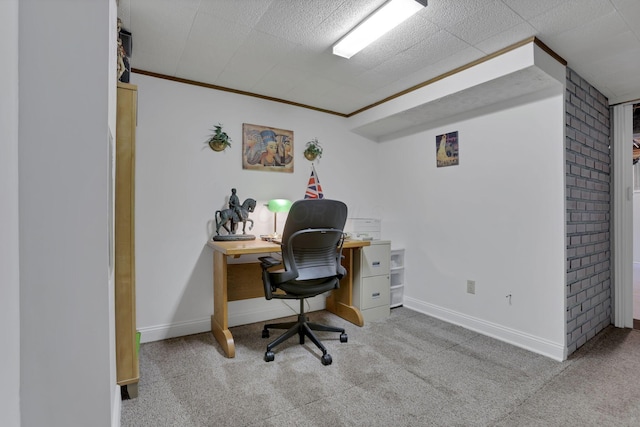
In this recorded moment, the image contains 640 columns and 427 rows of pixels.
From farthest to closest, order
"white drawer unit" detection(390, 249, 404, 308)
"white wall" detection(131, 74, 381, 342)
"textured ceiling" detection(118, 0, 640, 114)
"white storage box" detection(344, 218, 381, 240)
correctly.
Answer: "white storage box" detection(344, 218, 381, 240) → "white drawer unit" detection(390, 249, 404, 308) → "white wall" detection(131, 74, 381, 342) → "textured ceiling" detection(118, 0, 640, 114)

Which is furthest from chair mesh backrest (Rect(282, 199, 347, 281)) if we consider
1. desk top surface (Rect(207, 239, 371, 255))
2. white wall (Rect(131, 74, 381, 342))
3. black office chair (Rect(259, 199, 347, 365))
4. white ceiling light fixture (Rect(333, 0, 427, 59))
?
white ceiling light fixture (Rect(333, 0, 427, 59))

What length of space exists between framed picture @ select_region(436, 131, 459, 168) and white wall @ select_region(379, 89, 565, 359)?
0.05 meters

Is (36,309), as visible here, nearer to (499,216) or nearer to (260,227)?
A: (260,227)

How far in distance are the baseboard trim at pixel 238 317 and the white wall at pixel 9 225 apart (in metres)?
1.99

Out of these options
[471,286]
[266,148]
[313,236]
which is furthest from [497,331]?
[266,148]

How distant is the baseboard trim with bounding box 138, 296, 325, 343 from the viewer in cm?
255

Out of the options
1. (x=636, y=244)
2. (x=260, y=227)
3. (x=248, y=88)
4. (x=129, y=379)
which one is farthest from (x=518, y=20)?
(x=636, y=244)

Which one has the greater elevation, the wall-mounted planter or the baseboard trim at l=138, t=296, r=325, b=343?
the wall-mounted planter

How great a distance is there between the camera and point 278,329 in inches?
107

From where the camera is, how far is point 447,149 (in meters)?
3.01

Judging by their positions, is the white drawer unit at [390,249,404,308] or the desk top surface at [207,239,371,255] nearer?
the desk top surface at [207,239,371,255]

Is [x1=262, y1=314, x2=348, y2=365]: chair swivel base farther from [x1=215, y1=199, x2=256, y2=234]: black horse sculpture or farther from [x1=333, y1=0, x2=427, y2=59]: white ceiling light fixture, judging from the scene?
[x1=333, y1=0, x2=427, y2=59]: white ceiling light fixture

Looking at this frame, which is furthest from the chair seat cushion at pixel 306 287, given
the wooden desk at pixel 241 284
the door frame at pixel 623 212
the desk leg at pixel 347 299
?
the door frame at pixel 623 212

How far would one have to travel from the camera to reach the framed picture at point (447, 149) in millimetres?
2948
